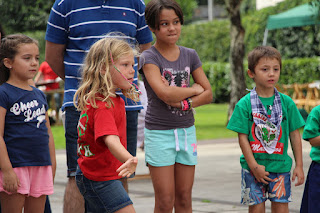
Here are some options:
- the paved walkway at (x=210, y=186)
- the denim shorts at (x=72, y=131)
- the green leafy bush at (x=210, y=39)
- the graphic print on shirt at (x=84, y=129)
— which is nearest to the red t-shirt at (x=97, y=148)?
the graphic print on shirt at (x=84, y=129)

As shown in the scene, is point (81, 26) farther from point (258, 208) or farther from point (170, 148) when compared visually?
point (258, 208)

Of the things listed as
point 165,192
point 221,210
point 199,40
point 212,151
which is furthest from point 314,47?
point 165,192

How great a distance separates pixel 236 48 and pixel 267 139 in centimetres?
1039

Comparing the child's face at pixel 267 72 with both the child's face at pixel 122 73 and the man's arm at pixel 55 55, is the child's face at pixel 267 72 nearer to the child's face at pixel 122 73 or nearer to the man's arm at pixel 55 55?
the child's face at pixel 122 73

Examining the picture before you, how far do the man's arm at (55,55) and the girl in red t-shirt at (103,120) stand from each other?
842mm

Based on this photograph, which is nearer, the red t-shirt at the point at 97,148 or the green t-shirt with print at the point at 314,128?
the red t-shirt at the point at 97,148

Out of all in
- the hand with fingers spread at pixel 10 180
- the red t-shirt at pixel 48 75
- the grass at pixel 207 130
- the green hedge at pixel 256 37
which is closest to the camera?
the hand with fingers spread at pixel 10 180

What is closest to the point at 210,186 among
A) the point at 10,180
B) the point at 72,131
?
the point at 72,131

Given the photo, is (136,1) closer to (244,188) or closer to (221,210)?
(244,188)

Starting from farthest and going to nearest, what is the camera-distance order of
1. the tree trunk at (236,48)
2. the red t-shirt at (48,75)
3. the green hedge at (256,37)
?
the green hedge at (256,37), the red t-shirt at (48,75), the tree trunk at (236,48)

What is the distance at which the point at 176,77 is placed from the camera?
443cm

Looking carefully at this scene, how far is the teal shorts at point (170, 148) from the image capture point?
4312 mm

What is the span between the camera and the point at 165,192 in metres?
4.29

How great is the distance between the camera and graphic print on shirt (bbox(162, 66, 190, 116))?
4.40m
